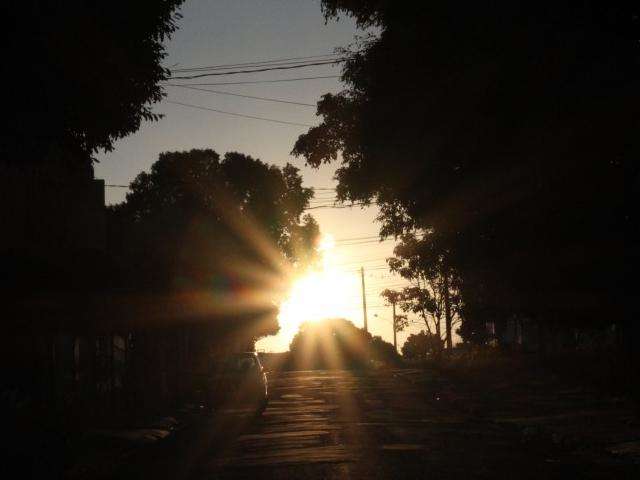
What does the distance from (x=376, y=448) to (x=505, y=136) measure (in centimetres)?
603

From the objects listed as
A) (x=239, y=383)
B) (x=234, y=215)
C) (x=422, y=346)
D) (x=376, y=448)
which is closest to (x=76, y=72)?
(x=376, y=448)

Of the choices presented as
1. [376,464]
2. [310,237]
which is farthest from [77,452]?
[310,237]

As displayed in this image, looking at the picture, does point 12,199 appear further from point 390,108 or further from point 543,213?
point 543,213

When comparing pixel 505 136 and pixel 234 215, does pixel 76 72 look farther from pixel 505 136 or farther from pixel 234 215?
pixel 234 215

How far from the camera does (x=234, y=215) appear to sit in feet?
202

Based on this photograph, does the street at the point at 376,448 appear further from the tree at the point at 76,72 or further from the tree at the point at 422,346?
the tree at the point at 422,346

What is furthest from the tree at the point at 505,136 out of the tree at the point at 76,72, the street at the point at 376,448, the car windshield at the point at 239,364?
the car windshield at the point at 239,364

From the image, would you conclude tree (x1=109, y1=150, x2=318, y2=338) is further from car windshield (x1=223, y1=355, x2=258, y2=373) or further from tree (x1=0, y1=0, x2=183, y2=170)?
tree (x1=0, y1=0, x2=183, y2=170)

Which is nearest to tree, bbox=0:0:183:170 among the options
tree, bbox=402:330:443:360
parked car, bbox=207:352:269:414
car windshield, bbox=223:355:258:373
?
parked car, bbox=207:352:269:414

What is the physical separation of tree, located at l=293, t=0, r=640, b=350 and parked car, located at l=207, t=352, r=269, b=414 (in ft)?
30.2

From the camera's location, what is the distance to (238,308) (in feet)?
178

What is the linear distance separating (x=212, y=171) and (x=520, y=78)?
47.8 metres

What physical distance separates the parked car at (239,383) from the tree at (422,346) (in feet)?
134

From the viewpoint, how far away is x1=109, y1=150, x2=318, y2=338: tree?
5628 centimetres
